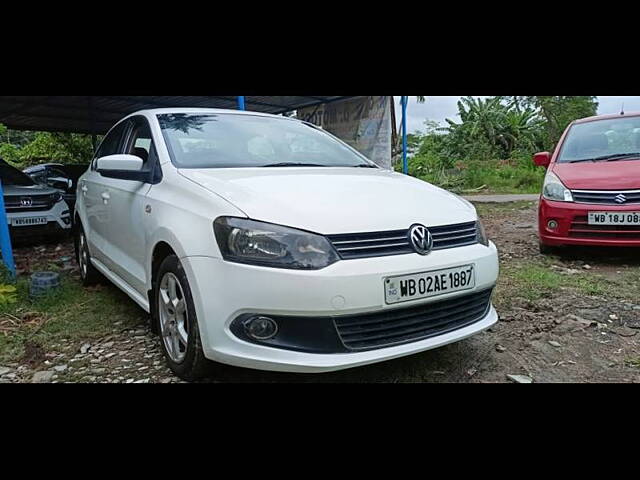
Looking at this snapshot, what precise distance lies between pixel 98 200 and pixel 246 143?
145 centimetres

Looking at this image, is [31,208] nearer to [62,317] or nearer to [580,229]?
[62,317]

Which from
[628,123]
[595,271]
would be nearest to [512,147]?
[628,123]

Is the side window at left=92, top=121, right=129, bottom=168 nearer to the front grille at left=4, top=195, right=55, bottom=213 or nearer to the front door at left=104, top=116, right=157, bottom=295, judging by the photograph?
the front door at left=104, top=116, right=157, bottom=295

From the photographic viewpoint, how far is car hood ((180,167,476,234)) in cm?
200

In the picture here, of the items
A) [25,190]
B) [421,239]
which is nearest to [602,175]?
[421,239]

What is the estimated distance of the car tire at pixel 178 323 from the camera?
215 centimetres

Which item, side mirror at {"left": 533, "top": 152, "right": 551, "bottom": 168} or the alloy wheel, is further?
side mirror at {"left": 533, "top": 152, "right": 551, "bottom": 168}

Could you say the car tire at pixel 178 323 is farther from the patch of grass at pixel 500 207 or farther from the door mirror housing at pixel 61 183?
the door mirror housing at pixel 61 183

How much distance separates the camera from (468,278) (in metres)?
2.21

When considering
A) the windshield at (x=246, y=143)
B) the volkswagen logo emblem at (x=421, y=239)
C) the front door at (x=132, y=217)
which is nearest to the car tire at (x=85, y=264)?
the front door at (x=132, y=217)

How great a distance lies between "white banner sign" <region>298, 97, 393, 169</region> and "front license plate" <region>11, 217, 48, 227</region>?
7487 millimetres

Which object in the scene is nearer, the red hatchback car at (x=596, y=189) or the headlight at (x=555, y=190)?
the red hatchback car at (x=596, y=189)

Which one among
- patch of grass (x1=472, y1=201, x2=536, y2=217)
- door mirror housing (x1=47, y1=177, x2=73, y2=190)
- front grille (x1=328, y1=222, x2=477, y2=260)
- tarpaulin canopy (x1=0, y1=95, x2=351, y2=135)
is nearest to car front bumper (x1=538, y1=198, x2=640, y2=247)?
front grille (x1=328, y1=222, x2=477, y2=260)

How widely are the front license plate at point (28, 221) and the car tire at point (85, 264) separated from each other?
2294 mm
